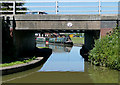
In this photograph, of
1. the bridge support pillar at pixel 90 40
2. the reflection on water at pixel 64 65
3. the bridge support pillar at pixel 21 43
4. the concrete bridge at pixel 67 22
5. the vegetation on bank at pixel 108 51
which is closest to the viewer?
the vegetation on bank at pixel 108 51

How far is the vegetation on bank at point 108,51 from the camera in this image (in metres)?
10.7

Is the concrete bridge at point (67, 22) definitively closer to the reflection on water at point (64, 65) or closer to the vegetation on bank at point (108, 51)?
the vegetation on bank at point (108, 51)

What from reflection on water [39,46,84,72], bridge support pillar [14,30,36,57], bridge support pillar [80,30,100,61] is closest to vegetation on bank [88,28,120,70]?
reflection on water [39,46,84,72]

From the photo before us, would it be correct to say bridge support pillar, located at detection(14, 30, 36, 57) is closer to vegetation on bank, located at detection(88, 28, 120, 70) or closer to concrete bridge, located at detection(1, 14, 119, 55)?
concrete bridge, located at detection(1, 14, 119, 55)

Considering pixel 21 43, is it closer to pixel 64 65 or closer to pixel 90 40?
pixel 64 65

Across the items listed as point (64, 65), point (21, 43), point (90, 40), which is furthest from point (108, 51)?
point (90, 40)

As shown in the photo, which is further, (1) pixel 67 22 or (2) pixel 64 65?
(2) pixel 64 65

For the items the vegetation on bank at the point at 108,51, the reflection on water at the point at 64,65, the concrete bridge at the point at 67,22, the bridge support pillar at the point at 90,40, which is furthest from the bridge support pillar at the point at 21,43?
the vegetation on bank at the point at 108,51

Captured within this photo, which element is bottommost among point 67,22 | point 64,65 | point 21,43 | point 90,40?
point 64,65

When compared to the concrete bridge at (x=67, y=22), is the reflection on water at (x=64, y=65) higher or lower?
lower

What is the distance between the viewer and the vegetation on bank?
1074 centimetres

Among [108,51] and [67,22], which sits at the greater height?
[67,22]

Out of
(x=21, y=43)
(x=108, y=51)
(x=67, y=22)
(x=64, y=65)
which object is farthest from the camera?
(x=21, y=43)

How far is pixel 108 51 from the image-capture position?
1146 centimetres
